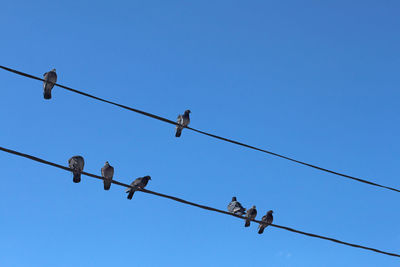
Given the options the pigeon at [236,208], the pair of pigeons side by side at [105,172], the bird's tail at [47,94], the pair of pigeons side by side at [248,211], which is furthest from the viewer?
the pigeon at [236,208]

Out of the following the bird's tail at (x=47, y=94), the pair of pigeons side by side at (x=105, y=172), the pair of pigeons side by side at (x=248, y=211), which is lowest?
the pair of pigeons side by side at (x=105, y=172)

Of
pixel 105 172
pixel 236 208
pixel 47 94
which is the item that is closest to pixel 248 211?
pixel 236 208

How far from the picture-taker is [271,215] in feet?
51.6

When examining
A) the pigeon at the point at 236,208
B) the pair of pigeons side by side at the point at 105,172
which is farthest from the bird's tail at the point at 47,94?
the pigeon at the point at 236,208

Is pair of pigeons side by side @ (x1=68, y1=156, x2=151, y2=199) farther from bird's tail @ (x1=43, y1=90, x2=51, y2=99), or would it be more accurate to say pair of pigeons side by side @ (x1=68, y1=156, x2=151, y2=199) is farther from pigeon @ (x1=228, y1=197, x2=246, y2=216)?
pigeon @ (x1=228, y1=197, x2=246, y2=216)

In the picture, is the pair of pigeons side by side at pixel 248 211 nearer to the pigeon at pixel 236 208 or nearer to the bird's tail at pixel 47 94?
the pigeon at pixel 236 208

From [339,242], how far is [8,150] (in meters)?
6.34

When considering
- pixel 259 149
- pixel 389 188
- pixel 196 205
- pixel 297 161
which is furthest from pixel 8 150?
pixel 389 188

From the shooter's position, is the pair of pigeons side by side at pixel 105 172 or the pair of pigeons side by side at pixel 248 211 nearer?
the pair of pigeons side by side at pixel 105 172

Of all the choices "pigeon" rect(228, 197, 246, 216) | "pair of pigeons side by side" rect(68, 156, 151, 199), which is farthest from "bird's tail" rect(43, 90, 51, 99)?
"pigeon" rect(228, 197, 246, 216)

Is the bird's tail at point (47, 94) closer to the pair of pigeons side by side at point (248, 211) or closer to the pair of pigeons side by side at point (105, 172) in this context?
the pair of pigeons side by side at point (105, 172)

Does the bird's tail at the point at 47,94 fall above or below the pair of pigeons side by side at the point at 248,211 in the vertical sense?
above

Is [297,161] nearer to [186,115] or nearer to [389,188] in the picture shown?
[389,188]

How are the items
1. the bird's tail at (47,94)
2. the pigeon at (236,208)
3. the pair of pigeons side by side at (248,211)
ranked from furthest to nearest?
the pigeon at (236,208), the pair of pigeons side by side at (248,211), the bird's tail at (47,94)
